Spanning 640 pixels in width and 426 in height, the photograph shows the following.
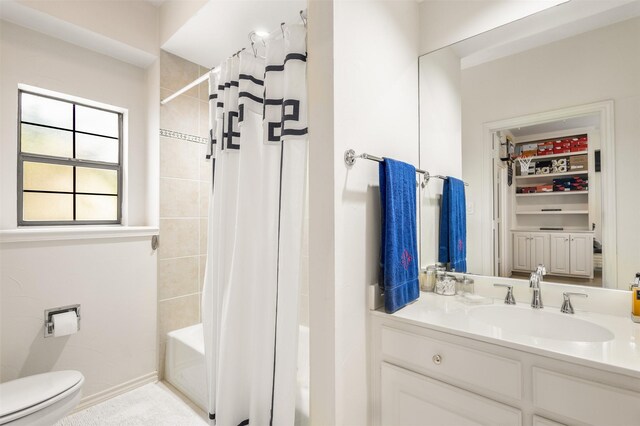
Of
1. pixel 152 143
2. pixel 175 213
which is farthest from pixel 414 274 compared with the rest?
pixel 152 143

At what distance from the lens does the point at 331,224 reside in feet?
3.93

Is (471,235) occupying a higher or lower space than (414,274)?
higher

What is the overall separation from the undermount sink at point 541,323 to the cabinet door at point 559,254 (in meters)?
0.22

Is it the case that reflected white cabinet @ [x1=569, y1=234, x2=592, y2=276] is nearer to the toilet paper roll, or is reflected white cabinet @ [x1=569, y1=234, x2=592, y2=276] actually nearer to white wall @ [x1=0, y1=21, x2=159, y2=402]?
white wall @ [x1=0, y1=21, x2=159, y2=402]

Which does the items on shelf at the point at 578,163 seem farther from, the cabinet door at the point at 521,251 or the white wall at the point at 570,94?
the cabinet door at the point at 521,251

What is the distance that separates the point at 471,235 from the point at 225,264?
136 cm

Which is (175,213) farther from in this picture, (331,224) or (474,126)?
(474,126)

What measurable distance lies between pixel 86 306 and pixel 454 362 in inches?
84.4

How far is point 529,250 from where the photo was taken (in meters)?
1.52

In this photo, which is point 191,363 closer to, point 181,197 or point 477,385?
point 181,197

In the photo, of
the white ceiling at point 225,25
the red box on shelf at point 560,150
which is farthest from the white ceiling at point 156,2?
the red box on shelf at point 560,150

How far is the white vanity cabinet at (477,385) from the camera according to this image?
0.90m

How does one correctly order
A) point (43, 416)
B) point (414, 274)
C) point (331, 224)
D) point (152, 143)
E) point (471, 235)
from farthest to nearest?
point (152, 143)
point (471, 235)
point (414, 274)
point (43, 416)
point (331, 224)

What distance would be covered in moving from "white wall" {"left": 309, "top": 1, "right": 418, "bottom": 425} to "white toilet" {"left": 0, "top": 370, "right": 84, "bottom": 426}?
125 centimetres
